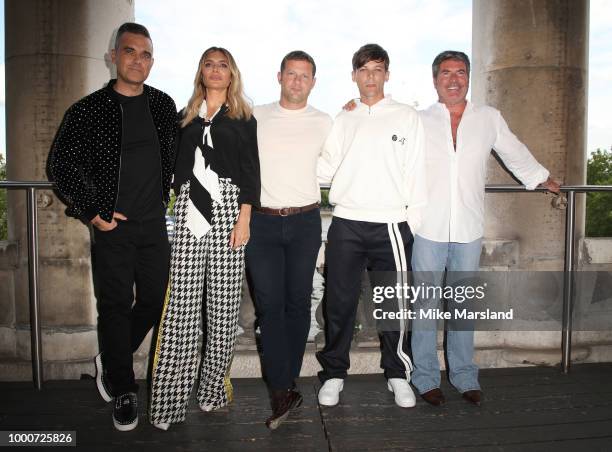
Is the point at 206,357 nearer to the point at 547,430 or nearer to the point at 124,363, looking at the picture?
the point at 124,363

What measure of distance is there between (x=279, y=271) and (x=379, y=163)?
0.72 meters

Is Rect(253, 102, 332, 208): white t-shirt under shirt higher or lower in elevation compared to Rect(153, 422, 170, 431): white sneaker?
higher

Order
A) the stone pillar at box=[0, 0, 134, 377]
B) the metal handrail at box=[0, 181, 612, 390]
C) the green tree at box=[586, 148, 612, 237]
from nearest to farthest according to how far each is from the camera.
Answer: the metal handrail at box=[0, 181, 612, 390] → the stone pillar at box=[0, 0, 134, 377] → the green tree at box=[586, 148, 612, 237]

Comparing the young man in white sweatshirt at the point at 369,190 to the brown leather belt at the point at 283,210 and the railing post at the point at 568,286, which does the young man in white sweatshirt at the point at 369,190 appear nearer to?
the brown leather belt at the point at 283,210

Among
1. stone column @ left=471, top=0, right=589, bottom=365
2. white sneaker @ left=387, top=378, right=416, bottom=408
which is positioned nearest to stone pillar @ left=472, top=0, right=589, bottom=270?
stone column @ left=471, top=0, right=589, bottom=365

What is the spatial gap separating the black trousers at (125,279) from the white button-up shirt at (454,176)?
136cm

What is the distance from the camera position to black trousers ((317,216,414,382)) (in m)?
2.42

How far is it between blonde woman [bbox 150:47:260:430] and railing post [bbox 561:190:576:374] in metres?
2.09

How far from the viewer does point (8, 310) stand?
3232 mm

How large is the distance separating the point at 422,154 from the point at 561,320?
5.81 ft

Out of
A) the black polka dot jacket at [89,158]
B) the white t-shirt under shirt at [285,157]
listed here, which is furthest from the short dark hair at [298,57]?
the black polka dot jacket at [89,158]

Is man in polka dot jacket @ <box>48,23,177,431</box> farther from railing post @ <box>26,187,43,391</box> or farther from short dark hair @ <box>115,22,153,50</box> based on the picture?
railing post @ <box>26,187,43,391</box>

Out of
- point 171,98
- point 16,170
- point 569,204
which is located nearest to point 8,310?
point 16,170

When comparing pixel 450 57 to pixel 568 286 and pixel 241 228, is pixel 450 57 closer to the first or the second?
pixel 241 228
